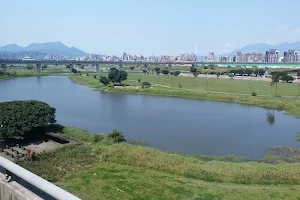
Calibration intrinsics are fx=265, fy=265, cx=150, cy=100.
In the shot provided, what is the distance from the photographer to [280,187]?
1345 centimetres

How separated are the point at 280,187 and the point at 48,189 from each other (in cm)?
1321

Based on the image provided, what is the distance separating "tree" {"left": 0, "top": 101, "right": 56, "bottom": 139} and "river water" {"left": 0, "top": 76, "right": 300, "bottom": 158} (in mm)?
5428

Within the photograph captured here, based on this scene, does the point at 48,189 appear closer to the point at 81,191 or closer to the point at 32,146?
the point at 81,191

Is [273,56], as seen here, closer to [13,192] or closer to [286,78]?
[286,78]

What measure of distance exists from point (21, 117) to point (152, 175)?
33.9ft

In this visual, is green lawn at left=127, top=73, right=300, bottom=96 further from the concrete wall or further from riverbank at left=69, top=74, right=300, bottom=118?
the concrete wall

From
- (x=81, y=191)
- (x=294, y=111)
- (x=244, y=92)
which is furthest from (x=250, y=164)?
(x=244, y=92)

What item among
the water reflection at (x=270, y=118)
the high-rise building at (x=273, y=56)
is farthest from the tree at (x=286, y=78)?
the high-rise building at (x=273, y=56)

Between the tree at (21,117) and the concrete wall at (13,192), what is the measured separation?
14.0 m

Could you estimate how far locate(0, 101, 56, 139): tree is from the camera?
17344 mm

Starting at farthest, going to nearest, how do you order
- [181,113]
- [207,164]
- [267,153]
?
[181,113] < [267,153] < [207,164]

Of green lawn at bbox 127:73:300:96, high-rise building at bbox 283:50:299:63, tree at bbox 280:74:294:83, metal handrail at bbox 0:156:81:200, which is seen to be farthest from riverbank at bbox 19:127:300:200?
high-rise building at bbox 283:50:299:63

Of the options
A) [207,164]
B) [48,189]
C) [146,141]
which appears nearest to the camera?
[48,189]

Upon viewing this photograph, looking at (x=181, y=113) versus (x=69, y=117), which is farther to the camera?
(x=181, y=113)
